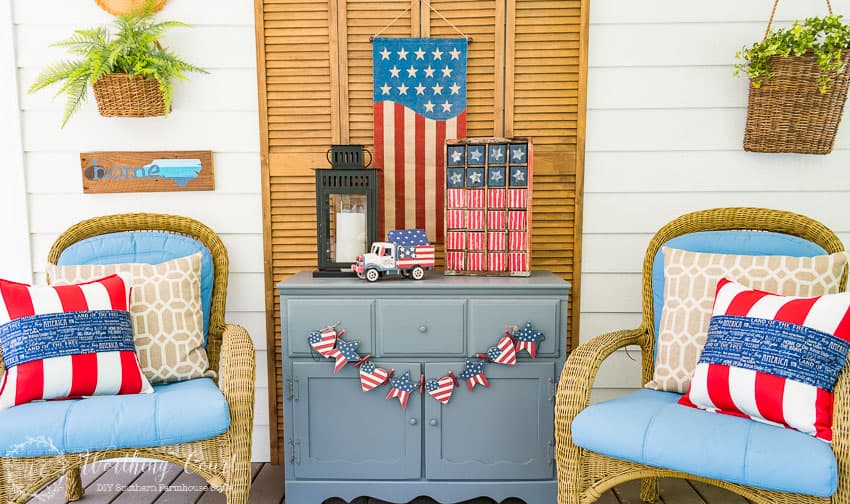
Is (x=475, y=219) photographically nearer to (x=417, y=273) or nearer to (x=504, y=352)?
(x=417, y=273)

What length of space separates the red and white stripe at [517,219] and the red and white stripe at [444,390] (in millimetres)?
609

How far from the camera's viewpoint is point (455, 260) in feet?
Answer: 7.29

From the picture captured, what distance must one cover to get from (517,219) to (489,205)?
0.38 feet

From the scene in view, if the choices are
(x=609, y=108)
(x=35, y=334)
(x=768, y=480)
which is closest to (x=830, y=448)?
(x=768, y=480)

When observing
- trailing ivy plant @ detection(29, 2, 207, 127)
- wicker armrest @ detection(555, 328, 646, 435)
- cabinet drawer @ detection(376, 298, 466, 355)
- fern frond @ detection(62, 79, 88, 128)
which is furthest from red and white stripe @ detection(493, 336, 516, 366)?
fern frond @ detection(62, 79, 88, 128)

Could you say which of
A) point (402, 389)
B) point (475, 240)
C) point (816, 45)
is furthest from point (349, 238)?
point (816, 45)

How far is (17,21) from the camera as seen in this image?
2297 millimetres

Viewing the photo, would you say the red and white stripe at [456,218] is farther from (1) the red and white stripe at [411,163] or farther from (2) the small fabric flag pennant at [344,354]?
(2) the small fabric flag pennant at [344,354]

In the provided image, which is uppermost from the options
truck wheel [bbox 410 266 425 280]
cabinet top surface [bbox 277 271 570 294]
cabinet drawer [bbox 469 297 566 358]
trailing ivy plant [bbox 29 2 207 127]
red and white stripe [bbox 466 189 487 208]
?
trailing ivy plant [bbox 29 2 207 127]

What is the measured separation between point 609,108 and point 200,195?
1.68 metres

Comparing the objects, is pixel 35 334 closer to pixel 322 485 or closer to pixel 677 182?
pixel 322 485

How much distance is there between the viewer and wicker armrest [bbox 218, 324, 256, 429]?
1.69m

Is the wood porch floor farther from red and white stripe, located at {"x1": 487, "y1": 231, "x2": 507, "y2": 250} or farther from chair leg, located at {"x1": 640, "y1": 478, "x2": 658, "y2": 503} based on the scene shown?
red and white stripe, located at {"x1": 487, "y1": 231, "x2": 507, "y2": 250}

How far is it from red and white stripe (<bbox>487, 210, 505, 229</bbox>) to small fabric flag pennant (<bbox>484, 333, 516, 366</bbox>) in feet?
1.40
